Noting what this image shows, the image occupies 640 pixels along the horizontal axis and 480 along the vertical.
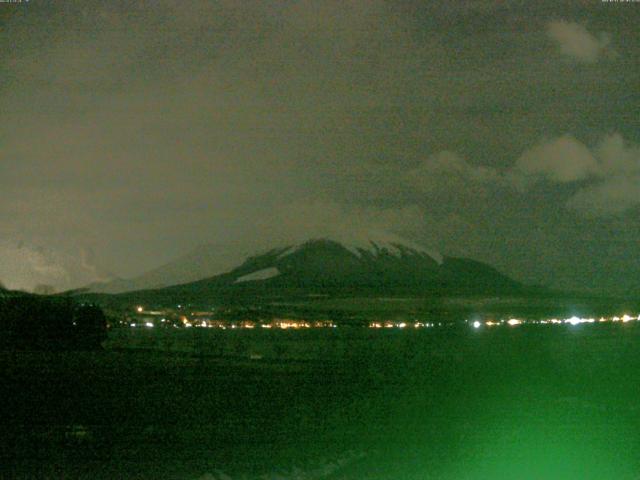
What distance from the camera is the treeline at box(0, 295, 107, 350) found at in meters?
48.0

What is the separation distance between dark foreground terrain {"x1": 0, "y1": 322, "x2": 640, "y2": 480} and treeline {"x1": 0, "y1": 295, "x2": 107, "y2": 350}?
1095 centimetres

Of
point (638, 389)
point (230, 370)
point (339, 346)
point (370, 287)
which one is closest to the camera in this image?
point (638, 389)

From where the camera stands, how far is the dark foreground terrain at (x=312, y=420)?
588 inches

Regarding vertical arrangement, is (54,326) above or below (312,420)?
above

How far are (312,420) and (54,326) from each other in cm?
3331

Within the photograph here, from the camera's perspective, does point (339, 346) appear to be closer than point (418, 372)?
No

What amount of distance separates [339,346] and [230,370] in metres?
20.3

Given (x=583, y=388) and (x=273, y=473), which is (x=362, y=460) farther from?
(x=583, y=388)

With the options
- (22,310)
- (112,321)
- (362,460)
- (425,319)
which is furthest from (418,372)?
(425,319)

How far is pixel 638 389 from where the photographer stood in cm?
2856

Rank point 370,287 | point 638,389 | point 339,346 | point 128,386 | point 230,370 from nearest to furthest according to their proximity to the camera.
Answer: point 128,386
point 638,389
point 230,370
point 339,346
point 370,287

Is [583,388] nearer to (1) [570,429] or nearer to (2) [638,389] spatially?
(2) [638,389]

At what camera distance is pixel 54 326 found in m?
50.6

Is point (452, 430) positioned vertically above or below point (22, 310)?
below
